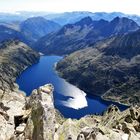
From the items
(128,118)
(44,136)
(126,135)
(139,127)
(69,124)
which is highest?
(44,136)

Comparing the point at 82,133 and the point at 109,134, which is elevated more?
the point at 82,133

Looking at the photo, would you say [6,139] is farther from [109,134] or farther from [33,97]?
[109,134]

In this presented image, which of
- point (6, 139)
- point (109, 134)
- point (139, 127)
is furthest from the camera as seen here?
point (139, 127)

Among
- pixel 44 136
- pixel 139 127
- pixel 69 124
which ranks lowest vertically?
pixel 139 127

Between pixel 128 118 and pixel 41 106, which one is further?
pixel 128 118

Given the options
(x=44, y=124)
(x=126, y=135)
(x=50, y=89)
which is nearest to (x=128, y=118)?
(x=126, y=135)

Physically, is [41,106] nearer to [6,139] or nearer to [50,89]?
[6,139]

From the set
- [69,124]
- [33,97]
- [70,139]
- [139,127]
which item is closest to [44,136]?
[70,139]

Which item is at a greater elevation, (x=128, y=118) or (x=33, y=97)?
(x=33, y=97)

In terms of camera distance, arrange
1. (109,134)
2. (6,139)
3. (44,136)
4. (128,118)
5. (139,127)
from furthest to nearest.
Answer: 1. (128,118)
2. (139,127)
3. (109,134)
4. (6,139)
5. (44,136)
